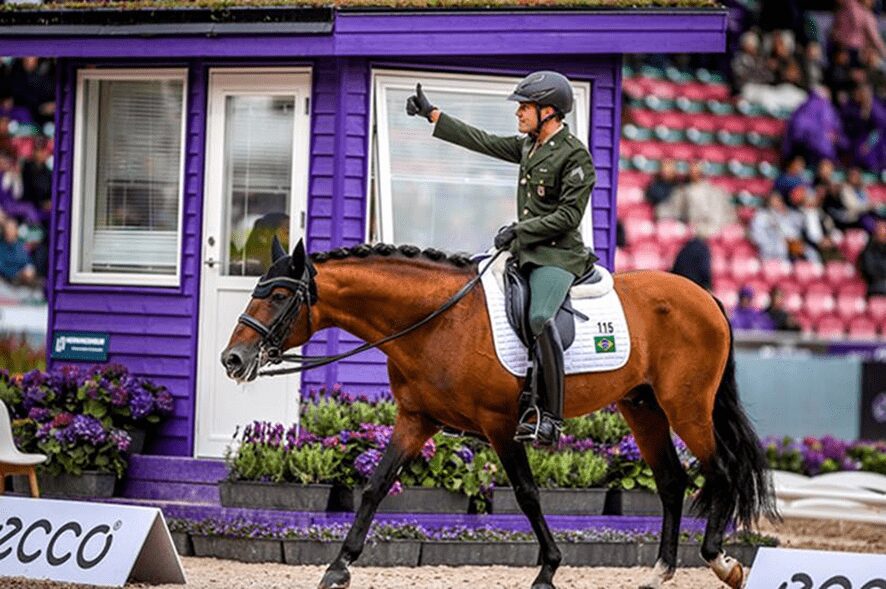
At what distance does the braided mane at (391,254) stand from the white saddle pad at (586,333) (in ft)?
0.41

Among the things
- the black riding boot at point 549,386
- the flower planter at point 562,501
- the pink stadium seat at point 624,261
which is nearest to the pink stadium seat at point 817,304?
the pink stadium seat at point 624,261

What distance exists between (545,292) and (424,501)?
7.45 feet

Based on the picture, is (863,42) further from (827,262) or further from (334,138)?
(334,138)

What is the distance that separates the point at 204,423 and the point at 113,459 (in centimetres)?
69

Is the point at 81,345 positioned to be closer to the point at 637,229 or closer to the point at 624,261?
the point at 624,261

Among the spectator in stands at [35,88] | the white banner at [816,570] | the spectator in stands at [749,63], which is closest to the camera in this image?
the white banner at [816,570]

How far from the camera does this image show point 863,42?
23.2m

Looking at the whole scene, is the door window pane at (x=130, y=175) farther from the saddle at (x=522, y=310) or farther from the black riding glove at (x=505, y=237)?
the saddle at (x=522, y=310)

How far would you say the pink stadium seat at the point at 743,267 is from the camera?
2098 cm

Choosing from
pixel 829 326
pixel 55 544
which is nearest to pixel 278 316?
pixel 55 544

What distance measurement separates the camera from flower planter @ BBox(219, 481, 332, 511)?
10273 millimetres

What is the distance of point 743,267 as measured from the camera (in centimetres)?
2106

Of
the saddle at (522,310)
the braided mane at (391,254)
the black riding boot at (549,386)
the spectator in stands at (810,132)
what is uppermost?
the spectator in stands at (810,132)

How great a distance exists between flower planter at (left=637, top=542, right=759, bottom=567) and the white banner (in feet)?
9.14
